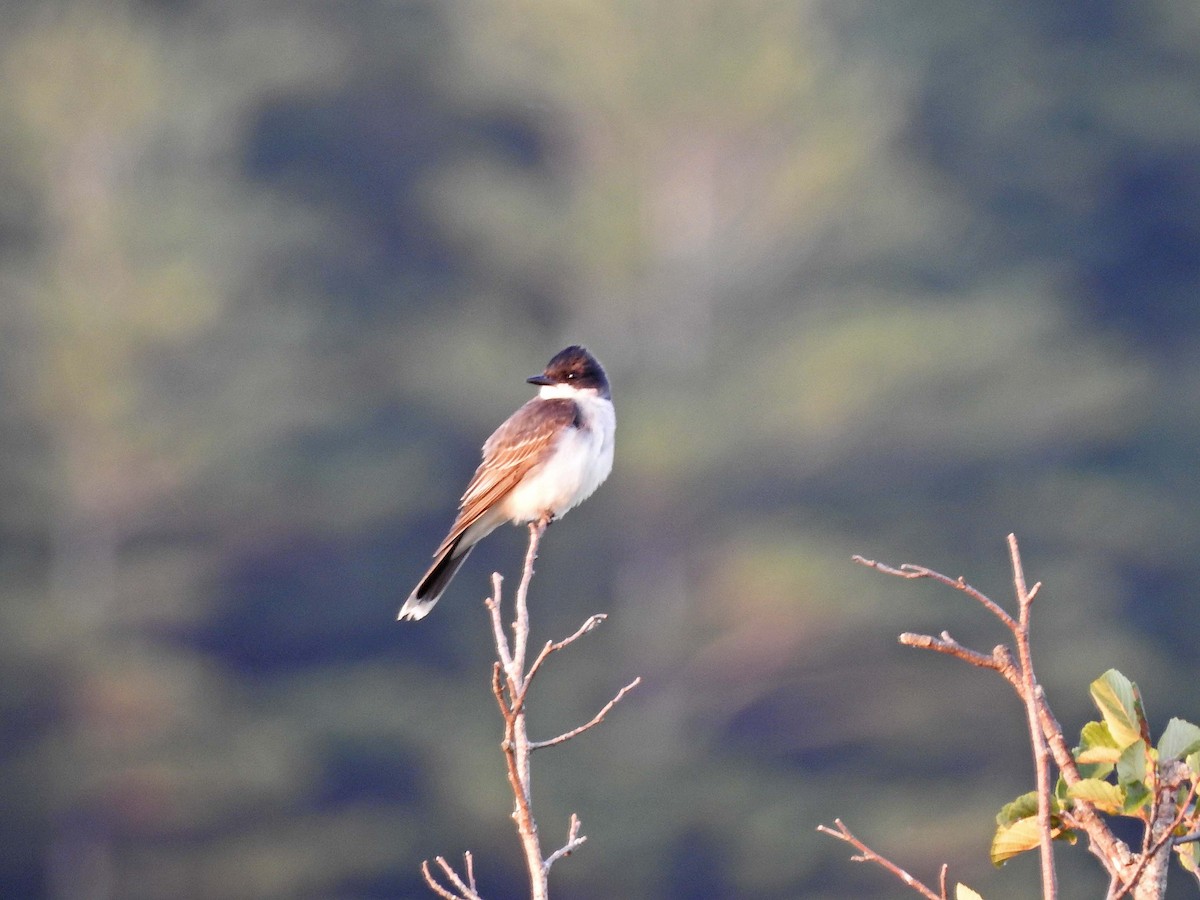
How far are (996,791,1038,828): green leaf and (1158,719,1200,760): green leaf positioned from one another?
0.19 meters

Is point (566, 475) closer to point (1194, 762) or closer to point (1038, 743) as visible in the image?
point (1194, 762)

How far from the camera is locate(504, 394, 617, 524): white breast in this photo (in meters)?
5.75

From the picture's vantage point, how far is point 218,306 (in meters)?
18.4

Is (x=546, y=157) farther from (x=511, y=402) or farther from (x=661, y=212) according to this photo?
(x=511, y=402)

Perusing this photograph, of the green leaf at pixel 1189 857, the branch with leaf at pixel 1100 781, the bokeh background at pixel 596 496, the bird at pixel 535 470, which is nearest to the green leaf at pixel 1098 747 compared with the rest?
the branch with leaf at pixel 1100 781

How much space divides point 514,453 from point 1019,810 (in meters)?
3.63

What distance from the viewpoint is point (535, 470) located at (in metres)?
5.81

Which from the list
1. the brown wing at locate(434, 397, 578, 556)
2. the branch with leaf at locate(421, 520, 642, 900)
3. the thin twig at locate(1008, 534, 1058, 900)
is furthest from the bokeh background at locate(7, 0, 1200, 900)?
the thin twig at locate(1008, 534, 1058, 900)

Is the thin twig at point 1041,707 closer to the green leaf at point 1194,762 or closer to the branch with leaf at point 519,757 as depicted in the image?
the green leaf at point 1194,762

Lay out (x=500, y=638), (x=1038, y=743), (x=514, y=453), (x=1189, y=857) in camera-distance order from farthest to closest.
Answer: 1. (x=514, y=453)
2. (x=500, y=638)
3. (x=1189, y=857)
4. (x=1038, y=743)

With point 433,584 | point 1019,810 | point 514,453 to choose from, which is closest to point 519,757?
point 1019,810

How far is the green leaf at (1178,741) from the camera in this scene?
2223mm

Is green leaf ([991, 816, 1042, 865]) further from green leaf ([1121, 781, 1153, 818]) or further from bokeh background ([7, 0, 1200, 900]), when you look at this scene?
bokeh background ([7, 0, 1200, 900])

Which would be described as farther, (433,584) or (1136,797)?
(433,584)
